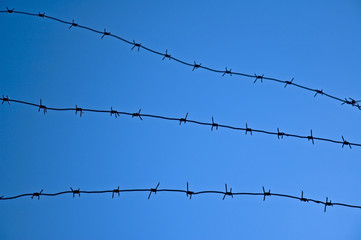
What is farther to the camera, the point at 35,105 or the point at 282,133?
Answer: the point at 282,133

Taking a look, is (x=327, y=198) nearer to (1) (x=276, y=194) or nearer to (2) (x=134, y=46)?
(1) (x=276, y=194)

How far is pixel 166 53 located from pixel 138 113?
3.35 feet

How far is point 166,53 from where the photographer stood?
12.9 ft

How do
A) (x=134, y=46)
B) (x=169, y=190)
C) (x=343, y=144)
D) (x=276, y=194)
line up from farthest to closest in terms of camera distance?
(x=134, y=46) → (x=343, y=144) → (x=276, y=194) → (x=169, y=190)

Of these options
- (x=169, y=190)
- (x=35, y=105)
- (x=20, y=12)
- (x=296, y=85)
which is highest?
(x=20, y=12)

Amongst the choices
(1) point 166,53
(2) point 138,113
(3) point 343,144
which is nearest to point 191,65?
(1) point 166,53

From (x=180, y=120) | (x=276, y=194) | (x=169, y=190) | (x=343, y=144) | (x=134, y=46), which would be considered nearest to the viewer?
(x=169, y=190)

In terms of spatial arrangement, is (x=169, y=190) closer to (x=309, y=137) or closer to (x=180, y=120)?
(x=180, y=120)

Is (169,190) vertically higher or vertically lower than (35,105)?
lower

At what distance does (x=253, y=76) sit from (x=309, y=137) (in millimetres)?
921

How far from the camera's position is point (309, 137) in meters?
3.52

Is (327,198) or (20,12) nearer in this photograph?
(327,198)

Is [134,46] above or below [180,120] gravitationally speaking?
above

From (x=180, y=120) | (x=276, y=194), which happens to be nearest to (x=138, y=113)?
(x=180, y=120)
